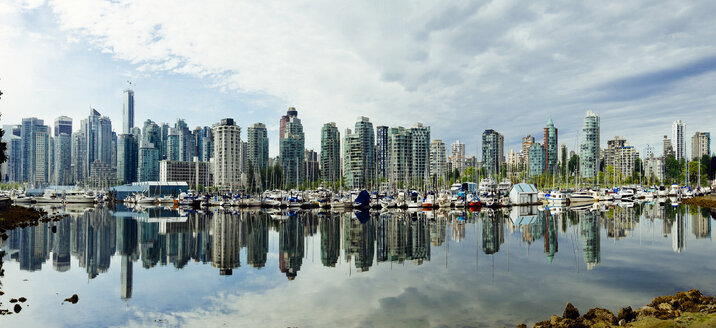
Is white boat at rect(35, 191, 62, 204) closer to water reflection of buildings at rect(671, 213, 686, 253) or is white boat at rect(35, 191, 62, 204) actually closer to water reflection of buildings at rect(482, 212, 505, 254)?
water reflection of buildings at rect(482, 212, 505, 254)

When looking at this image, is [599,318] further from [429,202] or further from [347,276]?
[429,202]

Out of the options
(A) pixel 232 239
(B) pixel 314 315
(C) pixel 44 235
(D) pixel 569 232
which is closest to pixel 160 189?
(C) pixel 44 235

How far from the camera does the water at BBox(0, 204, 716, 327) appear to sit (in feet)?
65.1

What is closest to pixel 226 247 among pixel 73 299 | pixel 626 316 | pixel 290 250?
pixel 290 250

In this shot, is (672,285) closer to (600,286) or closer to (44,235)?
(600,286)

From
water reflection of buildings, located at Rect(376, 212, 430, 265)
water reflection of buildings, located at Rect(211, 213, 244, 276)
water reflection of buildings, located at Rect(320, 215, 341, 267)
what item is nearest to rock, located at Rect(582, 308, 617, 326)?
water reflection of buildings, located at Rect(376, 212, 430, 265)

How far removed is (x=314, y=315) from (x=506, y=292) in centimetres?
1032

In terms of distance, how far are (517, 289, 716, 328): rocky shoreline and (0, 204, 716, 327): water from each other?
199 cm

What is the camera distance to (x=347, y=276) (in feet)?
92.5

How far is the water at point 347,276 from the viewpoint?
19828 mm

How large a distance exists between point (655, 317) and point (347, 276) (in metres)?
16.7

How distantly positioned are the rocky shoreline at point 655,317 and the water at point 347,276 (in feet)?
6.53

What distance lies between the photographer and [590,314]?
57.1 ft

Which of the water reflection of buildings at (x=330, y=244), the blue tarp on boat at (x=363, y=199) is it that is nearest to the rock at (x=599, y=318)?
the water reflection of buildings at (x=330, y=244)
